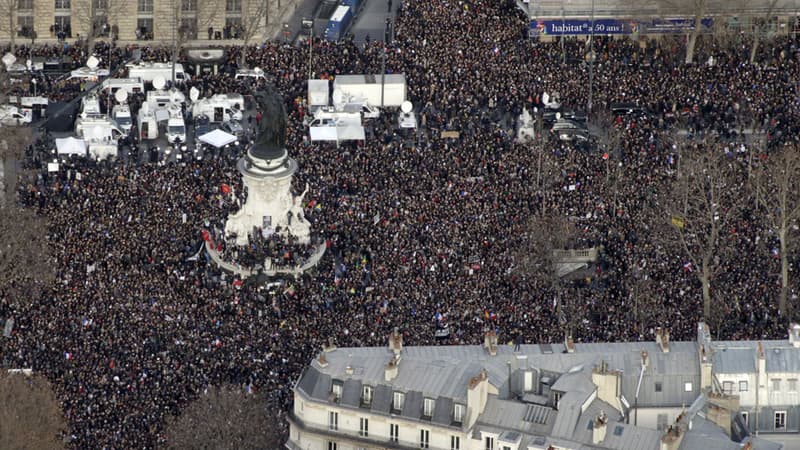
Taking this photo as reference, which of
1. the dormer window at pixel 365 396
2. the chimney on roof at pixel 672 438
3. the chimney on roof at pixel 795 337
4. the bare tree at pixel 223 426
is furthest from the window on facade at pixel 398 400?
the chimney on roof at pixel 795 337

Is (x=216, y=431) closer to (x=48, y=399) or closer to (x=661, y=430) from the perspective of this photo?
(x=48, y=399)

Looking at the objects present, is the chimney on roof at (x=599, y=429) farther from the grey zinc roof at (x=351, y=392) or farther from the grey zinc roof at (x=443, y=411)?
the grey zinc roof at (x=351, y=392)

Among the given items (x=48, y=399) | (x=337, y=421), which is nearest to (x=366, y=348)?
(x=337, y=421)

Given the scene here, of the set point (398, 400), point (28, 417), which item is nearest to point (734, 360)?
point (398, 400)

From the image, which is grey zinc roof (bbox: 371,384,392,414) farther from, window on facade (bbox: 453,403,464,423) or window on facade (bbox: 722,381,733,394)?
window on facade (bbox: 722,381,733,394)

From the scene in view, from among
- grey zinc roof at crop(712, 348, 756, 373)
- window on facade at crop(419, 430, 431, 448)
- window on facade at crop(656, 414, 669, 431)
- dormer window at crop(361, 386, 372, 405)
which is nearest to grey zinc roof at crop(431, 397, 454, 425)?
window on facade at crop(419, 430, 431, 448)

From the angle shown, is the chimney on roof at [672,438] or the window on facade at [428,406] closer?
the chimney on roof at [672,438]
